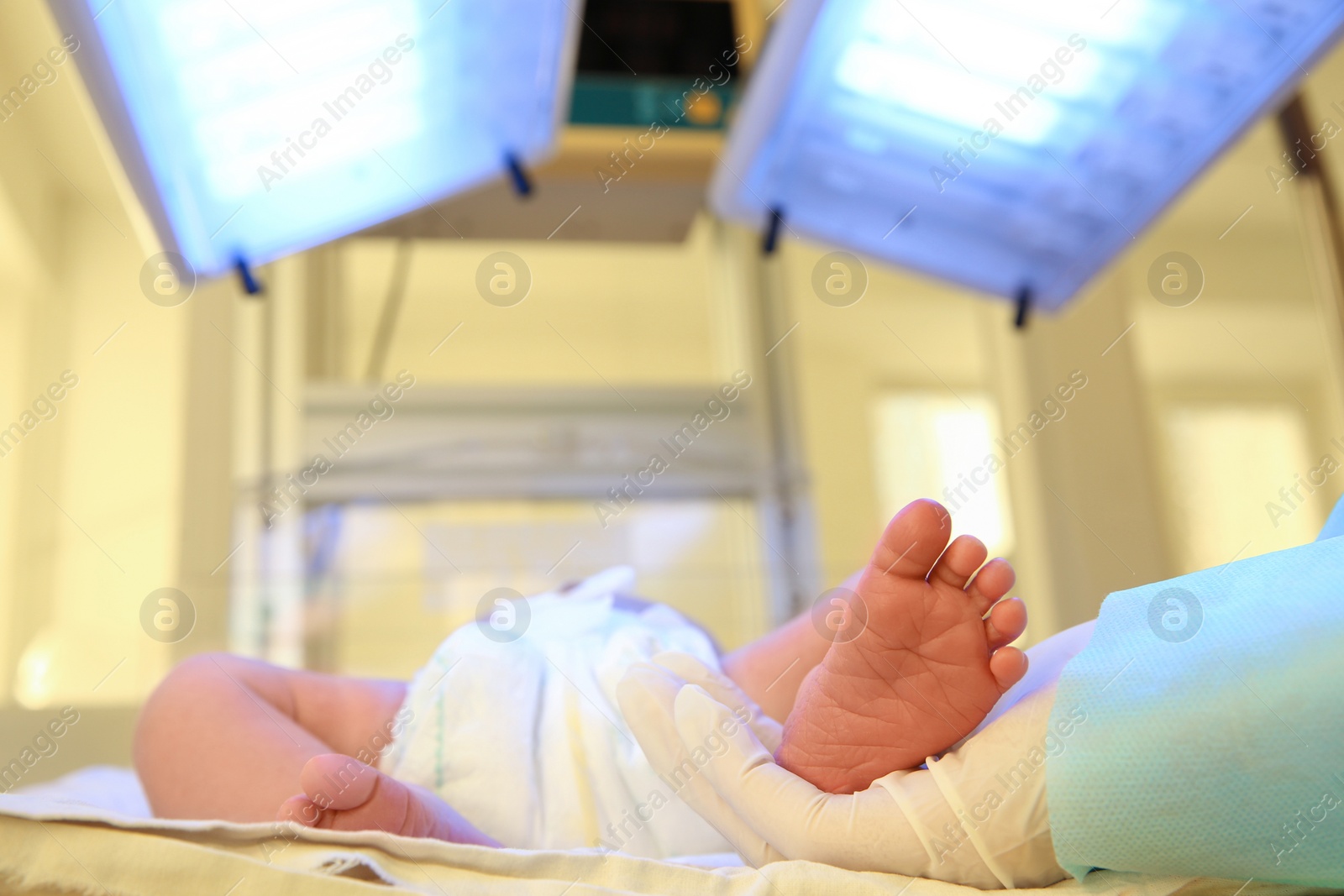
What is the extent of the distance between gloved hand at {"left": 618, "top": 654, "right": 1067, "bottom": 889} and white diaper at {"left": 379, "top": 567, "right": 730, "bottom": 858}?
0.40 ft

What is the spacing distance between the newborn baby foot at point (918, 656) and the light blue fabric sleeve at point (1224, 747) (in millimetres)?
64

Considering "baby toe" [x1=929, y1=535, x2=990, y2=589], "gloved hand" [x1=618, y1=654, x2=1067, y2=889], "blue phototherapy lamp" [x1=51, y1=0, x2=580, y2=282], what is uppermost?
"blue phototherapy lamp" [x1=51, y1=0, x2=580, y2=282]

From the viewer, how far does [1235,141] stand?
3.42 feet

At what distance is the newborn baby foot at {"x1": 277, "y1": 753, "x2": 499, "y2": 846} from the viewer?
1.89 ft

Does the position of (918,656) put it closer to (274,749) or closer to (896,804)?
(896,804)

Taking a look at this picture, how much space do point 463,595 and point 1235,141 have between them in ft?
4.11

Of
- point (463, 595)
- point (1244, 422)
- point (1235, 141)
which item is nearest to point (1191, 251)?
point (1244, 422)

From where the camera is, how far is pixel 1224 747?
1.62ft

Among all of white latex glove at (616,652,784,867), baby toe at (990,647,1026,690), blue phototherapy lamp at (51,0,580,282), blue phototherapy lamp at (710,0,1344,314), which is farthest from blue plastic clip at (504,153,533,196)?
baby toe at (990,647,1026,690)

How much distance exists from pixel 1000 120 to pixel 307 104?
2.31 feet

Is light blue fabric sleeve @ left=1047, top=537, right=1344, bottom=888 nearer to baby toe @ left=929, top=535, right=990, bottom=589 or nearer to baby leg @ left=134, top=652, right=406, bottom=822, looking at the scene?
baby toe @ left=929, top=535, right=990, bottom=589

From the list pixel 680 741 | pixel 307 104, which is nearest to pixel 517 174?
pixel 307 104

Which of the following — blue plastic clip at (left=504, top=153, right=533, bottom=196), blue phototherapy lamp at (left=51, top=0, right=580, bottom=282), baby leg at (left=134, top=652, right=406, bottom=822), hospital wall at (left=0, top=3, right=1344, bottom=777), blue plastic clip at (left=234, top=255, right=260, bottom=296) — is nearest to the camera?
baby leg at (left=134, top=652, right=406, bottom=822)

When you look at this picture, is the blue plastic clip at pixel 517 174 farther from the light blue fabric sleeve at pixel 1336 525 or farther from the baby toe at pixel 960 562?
the light blue fabric sleeve at pixel 1336 525
